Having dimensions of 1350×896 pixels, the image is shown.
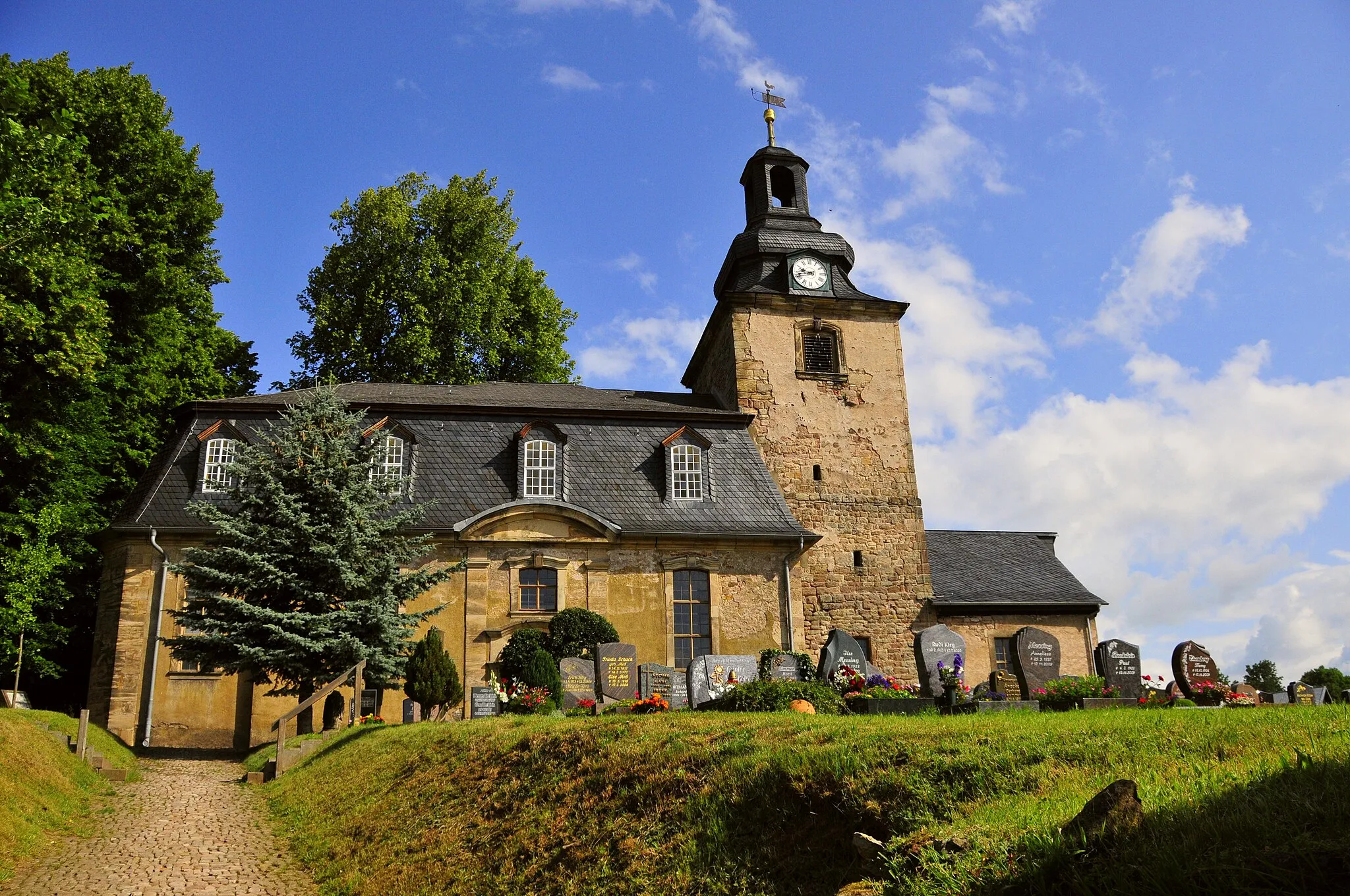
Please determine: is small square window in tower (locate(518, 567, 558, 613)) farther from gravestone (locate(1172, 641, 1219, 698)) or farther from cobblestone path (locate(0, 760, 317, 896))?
gravestone (locate(1172, 641, 1219, 698))

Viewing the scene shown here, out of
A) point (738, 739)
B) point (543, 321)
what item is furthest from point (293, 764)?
point (543, 321)

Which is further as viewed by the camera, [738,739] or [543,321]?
[543,321]

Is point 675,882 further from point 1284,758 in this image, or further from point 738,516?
point 738,516

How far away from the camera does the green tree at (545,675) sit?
16094 millimetres

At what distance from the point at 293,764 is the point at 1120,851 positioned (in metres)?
12.9

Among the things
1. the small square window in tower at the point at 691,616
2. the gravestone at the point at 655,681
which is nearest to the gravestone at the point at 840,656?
the gravestone at the point at 655,681

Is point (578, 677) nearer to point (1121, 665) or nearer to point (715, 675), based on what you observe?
point (715, 675)

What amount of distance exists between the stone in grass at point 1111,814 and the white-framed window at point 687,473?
18661 millimetres

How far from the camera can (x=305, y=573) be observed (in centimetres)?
1797

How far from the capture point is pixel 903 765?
685cm

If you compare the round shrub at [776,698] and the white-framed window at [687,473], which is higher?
the white-framed window at [687,473]

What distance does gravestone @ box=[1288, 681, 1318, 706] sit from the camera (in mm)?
17750

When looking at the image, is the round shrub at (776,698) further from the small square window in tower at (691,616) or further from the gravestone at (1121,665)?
the small square window in tower at (691,616)

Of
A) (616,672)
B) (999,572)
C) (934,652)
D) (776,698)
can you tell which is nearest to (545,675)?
(616,672)
